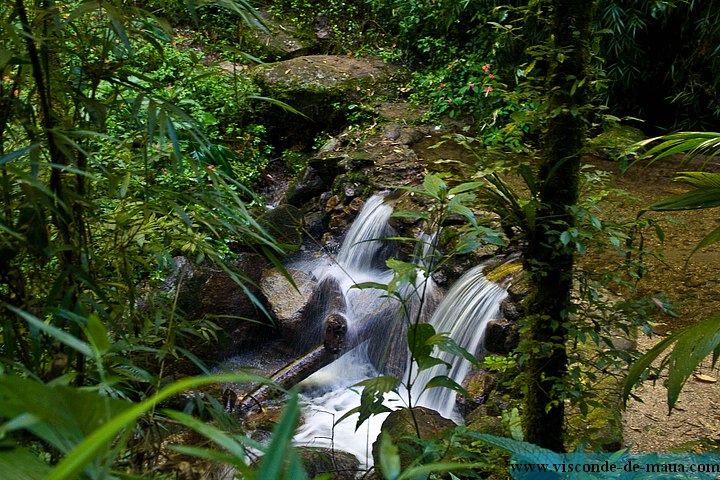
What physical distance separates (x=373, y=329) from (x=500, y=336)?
Result: 1273mm

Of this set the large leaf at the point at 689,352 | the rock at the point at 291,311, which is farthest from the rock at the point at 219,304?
the large leaf at the point at 689,352

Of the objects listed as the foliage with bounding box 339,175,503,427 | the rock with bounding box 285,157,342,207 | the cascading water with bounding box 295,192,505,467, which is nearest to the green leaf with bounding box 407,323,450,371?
the foliage with bounding box 339,175,503,427

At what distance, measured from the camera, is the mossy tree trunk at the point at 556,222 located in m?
1.75

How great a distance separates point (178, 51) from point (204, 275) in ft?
13.1

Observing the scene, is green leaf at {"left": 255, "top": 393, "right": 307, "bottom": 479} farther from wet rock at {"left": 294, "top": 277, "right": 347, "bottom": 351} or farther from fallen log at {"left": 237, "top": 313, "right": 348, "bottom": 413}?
wet rock at {"left": 294, "top": 277, "right": 347, "bottom": 351}

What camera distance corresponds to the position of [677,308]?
3.57m

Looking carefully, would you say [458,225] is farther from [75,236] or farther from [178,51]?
[178,51]

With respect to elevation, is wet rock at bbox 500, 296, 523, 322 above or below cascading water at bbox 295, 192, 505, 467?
above

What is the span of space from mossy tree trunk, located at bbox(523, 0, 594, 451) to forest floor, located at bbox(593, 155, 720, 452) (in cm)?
30

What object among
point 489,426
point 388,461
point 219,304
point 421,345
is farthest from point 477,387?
point 388,461

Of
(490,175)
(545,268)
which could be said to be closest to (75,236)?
(490,175)

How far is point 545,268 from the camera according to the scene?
1831mm

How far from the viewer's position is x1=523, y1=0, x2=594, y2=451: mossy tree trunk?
1.75m

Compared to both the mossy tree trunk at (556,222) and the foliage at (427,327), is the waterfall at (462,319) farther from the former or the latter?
the foliage at (427,327)
